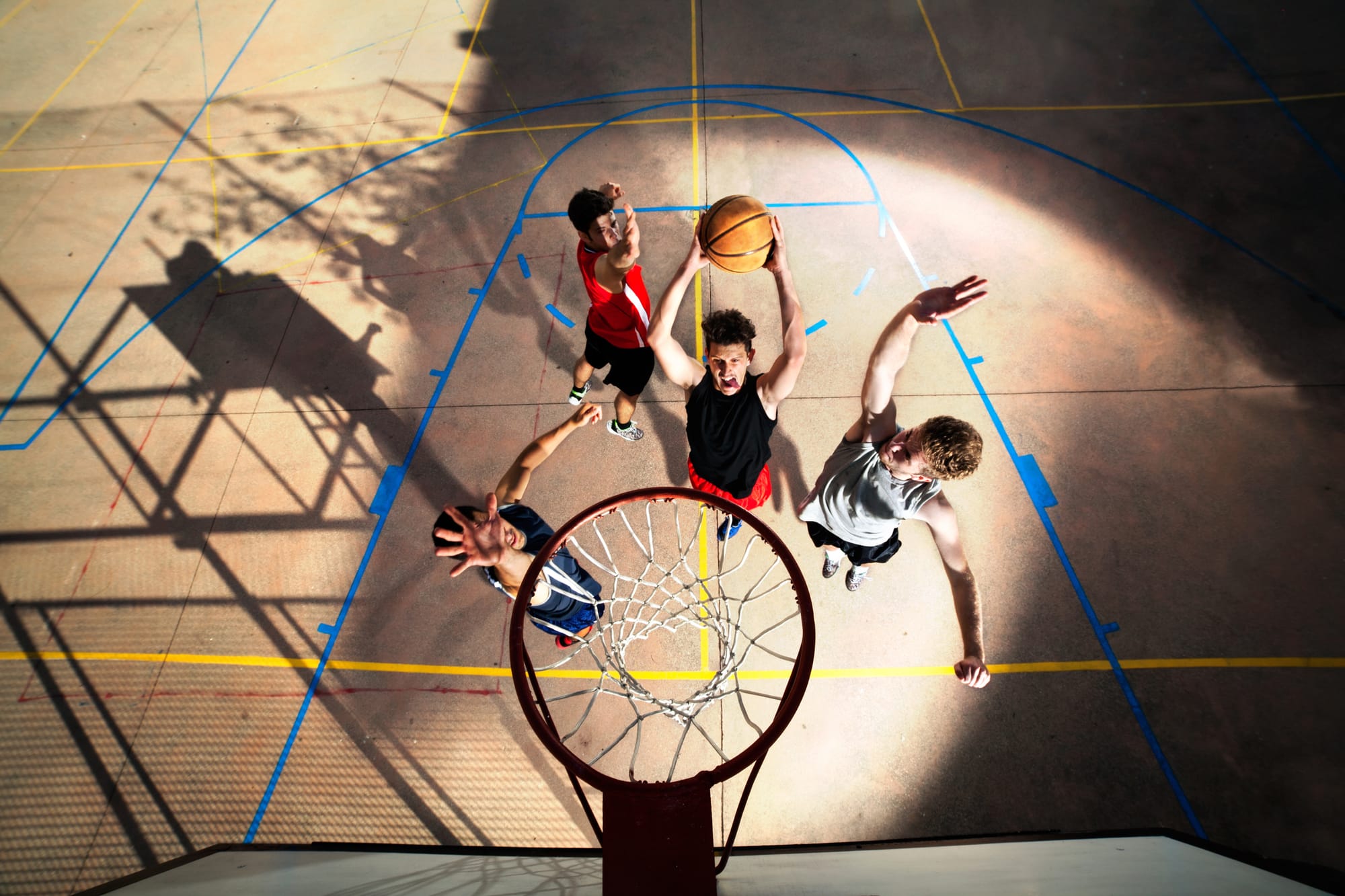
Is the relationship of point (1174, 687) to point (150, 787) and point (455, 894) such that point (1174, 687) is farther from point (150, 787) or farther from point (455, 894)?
point (150, 787)

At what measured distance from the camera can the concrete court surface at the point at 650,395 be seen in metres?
4.05

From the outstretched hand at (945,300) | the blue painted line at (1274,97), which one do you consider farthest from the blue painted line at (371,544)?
the blue painted line at (1274,97)

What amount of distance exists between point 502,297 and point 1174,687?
21.4 ft

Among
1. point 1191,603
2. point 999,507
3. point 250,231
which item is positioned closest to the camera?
point 1191,603

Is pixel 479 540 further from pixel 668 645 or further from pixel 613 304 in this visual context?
pixel 613 304

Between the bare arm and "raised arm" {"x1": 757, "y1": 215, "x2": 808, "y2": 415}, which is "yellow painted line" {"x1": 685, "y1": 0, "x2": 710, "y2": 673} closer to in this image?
"raised arm" {"x1": 757, "y1": 215, "x2": 808, "y2": 415}

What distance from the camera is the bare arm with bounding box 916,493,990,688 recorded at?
299 cm

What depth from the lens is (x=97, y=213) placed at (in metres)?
7.17

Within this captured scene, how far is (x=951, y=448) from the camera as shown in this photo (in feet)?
9.11

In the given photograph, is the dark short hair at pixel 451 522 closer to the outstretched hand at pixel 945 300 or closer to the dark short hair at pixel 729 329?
the dark short hair at pixel 729 329

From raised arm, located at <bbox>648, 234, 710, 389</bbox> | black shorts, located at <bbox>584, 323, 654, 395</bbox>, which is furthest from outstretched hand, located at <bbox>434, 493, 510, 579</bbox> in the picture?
black shorts, located at <bbox>584, 323, 654, 395</bbox>

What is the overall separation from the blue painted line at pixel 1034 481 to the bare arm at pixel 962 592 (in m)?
2.27

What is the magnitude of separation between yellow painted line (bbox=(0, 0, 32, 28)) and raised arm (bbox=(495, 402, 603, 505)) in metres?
13.3

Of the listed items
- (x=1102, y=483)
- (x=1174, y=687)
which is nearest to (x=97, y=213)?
(x=1102, y=483)
